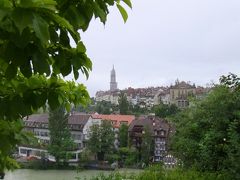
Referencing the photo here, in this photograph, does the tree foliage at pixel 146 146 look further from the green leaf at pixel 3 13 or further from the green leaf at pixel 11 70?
the green leaf at pixel 3 13

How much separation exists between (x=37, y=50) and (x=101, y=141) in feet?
90.1

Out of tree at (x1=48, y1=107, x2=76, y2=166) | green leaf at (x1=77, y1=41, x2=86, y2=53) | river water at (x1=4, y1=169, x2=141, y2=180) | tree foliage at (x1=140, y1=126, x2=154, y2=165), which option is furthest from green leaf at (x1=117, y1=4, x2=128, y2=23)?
tree at (x1=48, y1=107, x2=76, y2=166)

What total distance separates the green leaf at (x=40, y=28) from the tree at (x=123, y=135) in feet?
94.9

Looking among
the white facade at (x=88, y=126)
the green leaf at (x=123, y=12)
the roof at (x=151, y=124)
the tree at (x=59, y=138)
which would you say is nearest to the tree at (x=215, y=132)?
the green leaf at (x=123, y=12)

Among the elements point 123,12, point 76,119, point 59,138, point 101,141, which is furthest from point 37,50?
point 76,119

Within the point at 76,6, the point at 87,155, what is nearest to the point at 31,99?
the point at 76,6

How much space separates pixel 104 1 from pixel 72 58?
0.17 meters

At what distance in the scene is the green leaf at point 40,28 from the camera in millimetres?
706

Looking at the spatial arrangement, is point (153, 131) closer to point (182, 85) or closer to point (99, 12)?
point (182, 85)

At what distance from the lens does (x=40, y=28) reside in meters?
0.72

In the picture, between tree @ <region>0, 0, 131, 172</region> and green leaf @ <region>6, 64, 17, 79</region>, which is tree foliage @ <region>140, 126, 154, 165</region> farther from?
green leaf @ <region>6, 64, 17, 79</region>

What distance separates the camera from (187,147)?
5.93m

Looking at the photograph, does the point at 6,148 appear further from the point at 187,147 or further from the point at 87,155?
the point at 87,155

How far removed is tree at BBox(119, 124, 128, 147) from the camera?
1167 inches
